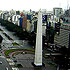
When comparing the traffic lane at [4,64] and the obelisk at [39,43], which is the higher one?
the obelisk at [39,43]

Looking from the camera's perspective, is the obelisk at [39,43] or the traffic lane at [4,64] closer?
the obelisk at [39,43]

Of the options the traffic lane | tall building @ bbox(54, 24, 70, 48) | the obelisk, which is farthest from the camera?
tall building @ bbox(54, 24, 70, 48)

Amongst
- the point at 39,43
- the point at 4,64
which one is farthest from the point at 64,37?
the point at 4,64

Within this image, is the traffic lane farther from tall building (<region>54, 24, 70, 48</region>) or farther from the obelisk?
tall building (<region>54, 24, 70, 48</region>)

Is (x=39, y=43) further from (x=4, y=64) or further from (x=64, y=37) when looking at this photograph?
(x=64, y=37)

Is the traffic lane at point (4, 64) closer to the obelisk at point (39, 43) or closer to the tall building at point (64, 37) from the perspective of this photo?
the obelisk at point (39, 43)

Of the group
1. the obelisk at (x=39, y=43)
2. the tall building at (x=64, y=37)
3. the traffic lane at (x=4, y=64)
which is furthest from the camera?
the tall building at (x=64, y=37)

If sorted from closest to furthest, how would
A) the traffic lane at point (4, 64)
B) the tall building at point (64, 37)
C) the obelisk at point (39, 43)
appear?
the obelisk at point (39, 43)
the traffic lane at point (4, 64)
the tall building at point (64, 37)

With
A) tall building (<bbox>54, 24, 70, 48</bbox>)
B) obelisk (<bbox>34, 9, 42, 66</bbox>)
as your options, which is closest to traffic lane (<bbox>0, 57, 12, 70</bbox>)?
obelisk (<bbox>34, 9, 42, 66</bbox>)

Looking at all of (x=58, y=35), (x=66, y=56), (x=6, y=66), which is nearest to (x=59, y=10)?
(x=58, y=35)

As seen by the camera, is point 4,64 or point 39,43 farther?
point 4,64

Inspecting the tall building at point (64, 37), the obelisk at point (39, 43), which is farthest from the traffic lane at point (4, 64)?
the tall building at point (64, 37)
